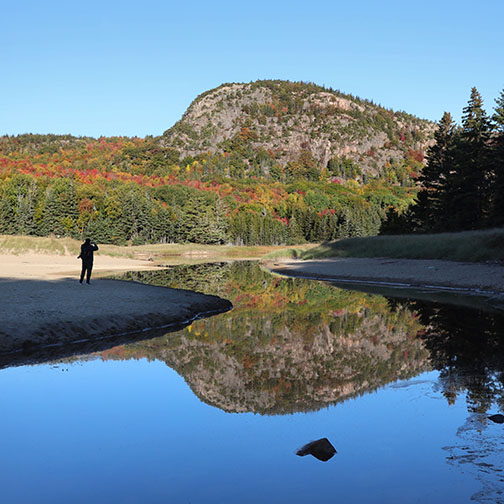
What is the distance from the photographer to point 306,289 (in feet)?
111

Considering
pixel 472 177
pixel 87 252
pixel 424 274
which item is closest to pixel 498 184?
pixel 472 177

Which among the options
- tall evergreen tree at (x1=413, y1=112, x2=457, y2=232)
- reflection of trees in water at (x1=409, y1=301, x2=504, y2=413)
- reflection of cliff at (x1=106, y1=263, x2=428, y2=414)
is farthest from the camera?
tall evergreen tree at (x1=413, y1=112, x2=457, y2=232)

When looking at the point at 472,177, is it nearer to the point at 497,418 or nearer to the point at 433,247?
the point at 433,247

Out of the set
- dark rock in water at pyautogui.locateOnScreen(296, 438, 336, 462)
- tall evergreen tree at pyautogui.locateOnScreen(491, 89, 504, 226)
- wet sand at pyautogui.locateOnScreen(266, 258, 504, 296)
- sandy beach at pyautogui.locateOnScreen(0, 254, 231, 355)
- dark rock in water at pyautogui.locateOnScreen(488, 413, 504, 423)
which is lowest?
sandy beach at pyautogui.locateOnScreen(0, 254, 231, 355)

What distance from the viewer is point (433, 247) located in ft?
156

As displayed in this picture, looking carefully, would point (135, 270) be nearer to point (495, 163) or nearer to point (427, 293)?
point (427, 293)

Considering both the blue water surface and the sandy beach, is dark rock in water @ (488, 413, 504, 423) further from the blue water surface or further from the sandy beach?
the sandy beach

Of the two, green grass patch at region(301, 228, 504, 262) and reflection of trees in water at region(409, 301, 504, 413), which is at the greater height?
green grass patch at region(301, 228, 504, 262)

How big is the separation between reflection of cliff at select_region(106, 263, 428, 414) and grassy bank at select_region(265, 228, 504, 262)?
2186 centimetres

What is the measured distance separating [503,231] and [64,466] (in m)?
42.2

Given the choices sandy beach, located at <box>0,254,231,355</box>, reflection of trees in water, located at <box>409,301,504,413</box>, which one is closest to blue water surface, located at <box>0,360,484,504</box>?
reflection of trees in water, located at <box>409,301,504,413</box>

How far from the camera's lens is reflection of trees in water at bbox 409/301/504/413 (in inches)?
390

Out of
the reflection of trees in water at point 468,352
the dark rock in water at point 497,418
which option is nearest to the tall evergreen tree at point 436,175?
the reflection of trees in water at point 468,352

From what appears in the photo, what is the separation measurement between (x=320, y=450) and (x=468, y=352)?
8.03 metres
